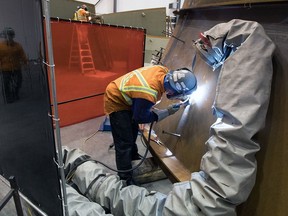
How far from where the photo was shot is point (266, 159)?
1188 mm

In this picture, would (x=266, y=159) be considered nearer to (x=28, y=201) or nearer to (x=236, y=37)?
(x=236, y=37)

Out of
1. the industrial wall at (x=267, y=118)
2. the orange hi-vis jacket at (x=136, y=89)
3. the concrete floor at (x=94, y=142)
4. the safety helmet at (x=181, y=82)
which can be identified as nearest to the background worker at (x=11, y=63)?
the orange hi-vis jacket at (x=136, y=89)

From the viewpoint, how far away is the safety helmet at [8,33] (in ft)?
4.01

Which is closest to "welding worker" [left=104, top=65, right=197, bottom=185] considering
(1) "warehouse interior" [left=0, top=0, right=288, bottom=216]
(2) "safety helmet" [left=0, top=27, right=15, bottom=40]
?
(1) "warehouse interior" [left=0, top=0, right=288, bottom=216]

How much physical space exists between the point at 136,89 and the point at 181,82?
399 millimetres

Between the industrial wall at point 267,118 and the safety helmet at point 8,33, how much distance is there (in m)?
1.27

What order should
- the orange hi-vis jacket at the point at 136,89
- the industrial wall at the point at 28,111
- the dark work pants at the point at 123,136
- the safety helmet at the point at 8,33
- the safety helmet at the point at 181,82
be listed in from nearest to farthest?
the industrial wall at the point at 28,111 < the safety helmet at the point at 8,33 < the safety helmet at the point at 181,82 < the orange hi-vis jacket at the point at 136,89 < the dark work pants at the point at 123,136

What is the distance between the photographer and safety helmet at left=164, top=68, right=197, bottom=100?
1755mm

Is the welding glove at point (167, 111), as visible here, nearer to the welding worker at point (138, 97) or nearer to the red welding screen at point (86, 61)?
the welding worker at point (138, 97)

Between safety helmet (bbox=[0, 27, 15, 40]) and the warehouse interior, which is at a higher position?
safety helmet (bbox=[0, 27, 15, 40])

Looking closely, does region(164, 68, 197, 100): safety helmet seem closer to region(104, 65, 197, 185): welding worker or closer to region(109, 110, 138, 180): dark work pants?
region(104, 65, 197, 185): welding worker

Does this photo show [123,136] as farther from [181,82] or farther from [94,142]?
[94,142]

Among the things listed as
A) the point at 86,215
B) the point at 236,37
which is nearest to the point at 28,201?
the point at 86,215

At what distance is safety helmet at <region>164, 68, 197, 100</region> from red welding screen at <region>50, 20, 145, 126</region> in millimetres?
1909
